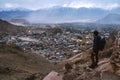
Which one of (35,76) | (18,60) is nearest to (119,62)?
(35,76)

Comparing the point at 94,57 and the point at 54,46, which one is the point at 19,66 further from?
the point at 54,46

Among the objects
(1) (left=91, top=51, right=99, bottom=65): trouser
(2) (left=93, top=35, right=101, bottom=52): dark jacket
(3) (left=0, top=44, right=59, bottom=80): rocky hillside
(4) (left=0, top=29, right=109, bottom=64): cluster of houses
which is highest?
(2) (left=93, top=35, right=101, bottom=52): dark jacket

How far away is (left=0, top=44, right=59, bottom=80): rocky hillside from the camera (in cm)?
2095

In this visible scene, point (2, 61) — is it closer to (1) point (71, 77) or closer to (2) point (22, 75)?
(2) point (22, 75)

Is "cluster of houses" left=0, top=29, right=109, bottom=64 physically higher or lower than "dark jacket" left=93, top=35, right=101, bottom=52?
lower

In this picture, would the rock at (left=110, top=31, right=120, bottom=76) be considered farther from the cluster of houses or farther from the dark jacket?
the cluster of houses

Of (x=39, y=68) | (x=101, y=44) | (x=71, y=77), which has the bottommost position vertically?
(x=39, y=68)

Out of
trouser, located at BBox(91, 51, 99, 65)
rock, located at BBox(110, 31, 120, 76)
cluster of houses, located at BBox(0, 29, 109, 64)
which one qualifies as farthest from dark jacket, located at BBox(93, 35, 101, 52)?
cluster of houses, located at BBox(0, 29, 109, 64)

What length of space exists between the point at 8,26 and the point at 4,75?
65.3 metres

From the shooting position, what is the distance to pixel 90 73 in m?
13.8

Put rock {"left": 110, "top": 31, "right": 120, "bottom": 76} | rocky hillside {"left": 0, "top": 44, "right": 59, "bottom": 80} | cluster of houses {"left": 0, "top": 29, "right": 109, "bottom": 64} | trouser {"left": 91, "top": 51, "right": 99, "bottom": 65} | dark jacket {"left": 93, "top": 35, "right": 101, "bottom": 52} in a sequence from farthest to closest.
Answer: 1. cluster of houses {"left": 0, "top": 29, "right": 109, "bottom": 64}
2. rocky hillside {"left": 0, "top": 44, "right": 59, "bottom": 80}
3. trouser {"left": 91, "top": 51, "right": 99, "bottom": 65}
4. dark jacket {"left": 93, "top": 35, "right": 101, "bottom": 52}
5. rock {"left": 110, "top": 31, "right": 120, "bottom": 76}

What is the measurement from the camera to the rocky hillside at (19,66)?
20953 mm

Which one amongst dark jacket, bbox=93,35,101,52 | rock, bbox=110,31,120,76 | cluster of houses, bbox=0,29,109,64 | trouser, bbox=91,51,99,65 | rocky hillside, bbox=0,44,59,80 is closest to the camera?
rock, bbox=110,31,120,76

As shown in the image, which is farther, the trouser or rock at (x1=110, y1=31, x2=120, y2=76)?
the trouser
